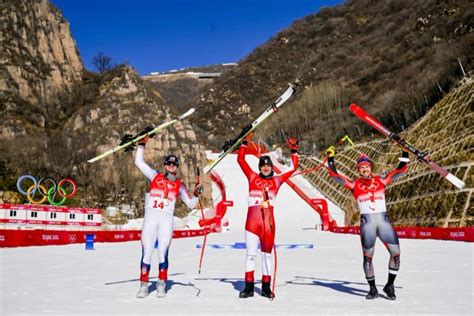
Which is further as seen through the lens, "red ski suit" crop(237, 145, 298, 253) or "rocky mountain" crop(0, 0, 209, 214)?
"rocky mountain" crop(0, 0, 209, 214)

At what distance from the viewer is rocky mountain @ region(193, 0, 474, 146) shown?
55.8 m

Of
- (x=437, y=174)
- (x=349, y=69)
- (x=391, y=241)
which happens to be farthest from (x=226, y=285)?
(x=349, y=69)

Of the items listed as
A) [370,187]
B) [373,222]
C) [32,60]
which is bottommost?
[373,222]

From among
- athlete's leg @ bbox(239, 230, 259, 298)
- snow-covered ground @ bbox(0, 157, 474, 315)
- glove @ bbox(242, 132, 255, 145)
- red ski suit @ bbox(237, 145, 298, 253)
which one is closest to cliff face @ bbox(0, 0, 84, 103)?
snow-covered ground @ bbox(0, 157, 474, 315)

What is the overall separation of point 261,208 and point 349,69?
92.0 metres

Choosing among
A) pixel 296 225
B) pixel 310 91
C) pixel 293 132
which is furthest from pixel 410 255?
pixel 310 91

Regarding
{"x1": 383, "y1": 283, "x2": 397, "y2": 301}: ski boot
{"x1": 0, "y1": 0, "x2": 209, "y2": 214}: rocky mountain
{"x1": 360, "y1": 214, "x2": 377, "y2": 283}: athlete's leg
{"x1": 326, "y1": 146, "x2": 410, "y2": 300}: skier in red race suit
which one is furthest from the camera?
{"x1": 0, "y1": 0, "x2": 209, "y2": 214}: rocky mountain

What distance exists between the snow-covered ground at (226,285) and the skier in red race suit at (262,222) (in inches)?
11.7

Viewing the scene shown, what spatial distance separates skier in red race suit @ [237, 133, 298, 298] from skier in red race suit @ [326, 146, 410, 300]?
3.86 feet

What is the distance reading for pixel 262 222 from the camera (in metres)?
7.57

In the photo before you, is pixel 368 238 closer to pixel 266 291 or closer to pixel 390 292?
pixel 390 292

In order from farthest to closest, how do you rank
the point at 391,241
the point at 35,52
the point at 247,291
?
the point at 35,52 → the point at 391,241 → the point at 247,291

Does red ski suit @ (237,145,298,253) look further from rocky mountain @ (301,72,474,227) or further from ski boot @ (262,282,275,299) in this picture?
rocky mountain @ (301,72,474,227)

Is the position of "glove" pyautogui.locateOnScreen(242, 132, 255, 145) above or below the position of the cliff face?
below
